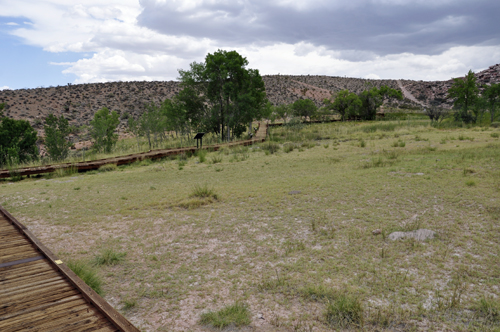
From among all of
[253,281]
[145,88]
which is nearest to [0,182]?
[253,281]

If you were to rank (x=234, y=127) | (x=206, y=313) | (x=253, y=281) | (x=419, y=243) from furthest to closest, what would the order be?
(x=234, y=127), (x=419, y=243), (x=253, y=281), (x=206, y=313)

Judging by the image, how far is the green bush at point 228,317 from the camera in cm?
372

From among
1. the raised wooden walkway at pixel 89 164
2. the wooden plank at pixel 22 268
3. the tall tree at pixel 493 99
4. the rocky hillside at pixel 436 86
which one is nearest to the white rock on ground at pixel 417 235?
the wooden plank at pixel 22 268

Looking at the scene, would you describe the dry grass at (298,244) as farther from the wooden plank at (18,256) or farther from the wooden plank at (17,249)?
the wooden plank at (18,256)

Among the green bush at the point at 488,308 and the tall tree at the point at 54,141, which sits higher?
the tall tree at the point at 54,141

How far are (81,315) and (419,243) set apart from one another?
522 centimetres

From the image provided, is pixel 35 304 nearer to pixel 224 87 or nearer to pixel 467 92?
pixel 224 87

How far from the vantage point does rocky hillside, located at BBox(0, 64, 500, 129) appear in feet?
183

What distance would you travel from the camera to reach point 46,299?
149 inches

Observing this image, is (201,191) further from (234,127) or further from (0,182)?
(234,127)

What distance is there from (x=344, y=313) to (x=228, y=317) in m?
1.36

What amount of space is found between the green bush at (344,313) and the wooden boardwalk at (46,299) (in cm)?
215

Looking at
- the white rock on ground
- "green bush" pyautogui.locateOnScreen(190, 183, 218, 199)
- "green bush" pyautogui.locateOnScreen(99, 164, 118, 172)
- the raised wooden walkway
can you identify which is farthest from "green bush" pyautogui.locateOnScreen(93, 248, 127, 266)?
the raised wooden walkway

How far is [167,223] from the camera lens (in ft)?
24.4
